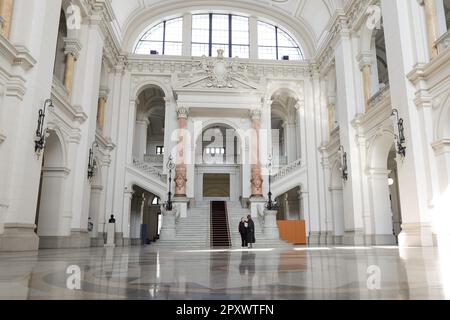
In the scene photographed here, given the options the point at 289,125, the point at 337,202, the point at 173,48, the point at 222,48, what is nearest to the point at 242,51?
the point at 222,48

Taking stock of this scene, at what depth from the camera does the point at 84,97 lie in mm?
14664

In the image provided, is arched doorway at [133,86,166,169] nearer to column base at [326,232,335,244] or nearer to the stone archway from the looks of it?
column base at [326,232,335,244]

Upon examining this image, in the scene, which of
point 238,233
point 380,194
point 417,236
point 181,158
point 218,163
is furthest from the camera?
point 218,163

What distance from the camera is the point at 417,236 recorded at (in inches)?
402

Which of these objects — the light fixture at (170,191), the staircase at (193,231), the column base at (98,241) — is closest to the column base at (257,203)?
the staircase at (193,231)

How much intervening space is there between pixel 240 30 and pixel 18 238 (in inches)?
786

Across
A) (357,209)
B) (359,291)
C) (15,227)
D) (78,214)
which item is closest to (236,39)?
(357,209)

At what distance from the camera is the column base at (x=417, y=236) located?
989 centimetres

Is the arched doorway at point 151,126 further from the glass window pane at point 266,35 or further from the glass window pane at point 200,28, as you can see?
the glass window pane at point 266,35

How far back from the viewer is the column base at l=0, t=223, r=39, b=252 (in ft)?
27.5

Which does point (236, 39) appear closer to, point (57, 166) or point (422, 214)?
point (57, 166)

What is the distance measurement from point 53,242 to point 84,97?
5913 millimetres

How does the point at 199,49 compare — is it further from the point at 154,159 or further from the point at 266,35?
the point at 154,159
